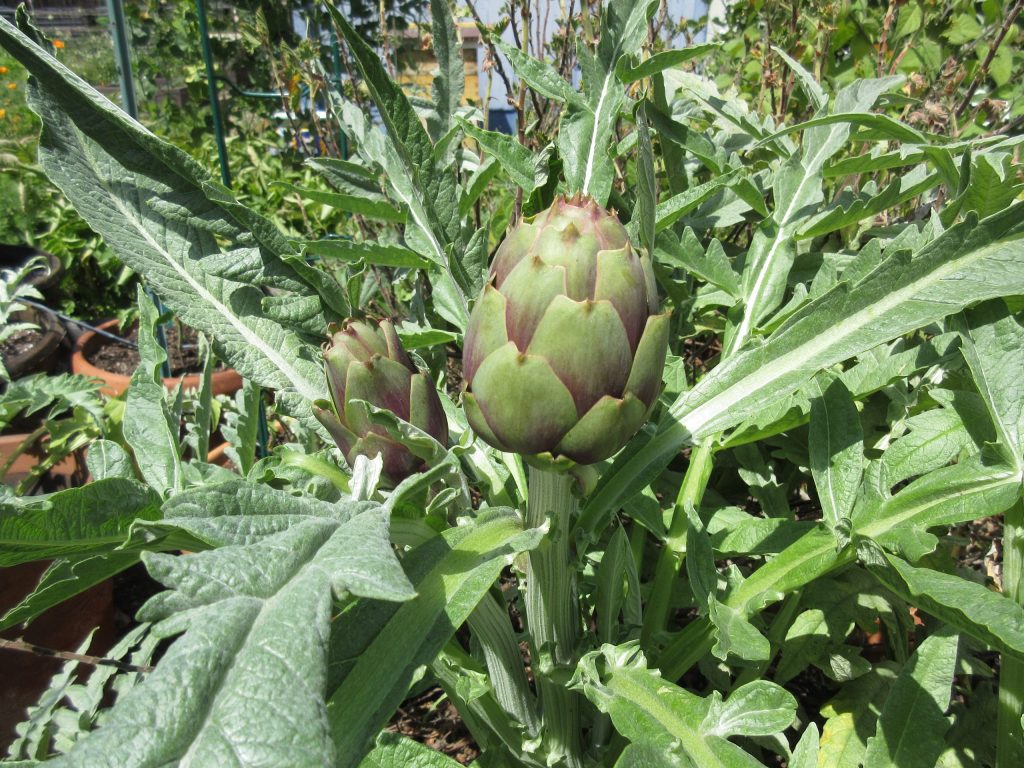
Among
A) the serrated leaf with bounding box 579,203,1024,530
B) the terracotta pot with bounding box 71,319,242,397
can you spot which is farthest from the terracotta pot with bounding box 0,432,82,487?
the serrated leaf with bounding box 579,203,1024,530

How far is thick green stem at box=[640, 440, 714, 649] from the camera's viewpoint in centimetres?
73

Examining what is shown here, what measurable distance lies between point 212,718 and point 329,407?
0.32 meters

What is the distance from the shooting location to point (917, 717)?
0.65 m

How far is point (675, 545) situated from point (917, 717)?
24cm

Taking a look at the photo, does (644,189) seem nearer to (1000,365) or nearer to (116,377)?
(1000,365)

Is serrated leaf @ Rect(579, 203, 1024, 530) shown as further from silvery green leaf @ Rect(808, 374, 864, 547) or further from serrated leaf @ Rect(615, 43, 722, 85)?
serrated leaf @ Rect(615, 43, 722, 85)

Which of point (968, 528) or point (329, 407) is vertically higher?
point (329, 407)

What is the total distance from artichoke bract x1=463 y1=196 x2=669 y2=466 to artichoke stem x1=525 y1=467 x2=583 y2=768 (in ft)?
0.28

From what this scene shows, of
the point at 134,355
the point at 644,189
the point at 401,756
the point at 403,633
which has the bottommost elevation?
the point at 134,355

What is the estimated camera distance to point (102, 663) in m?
0.83

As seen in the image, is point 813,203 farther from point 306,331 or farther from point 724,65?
point 724,65

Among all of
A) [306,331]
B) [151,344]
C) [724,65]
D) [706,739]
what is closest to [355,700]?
[706,739]

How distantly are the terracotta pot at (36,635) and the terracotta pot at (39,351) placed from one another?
0.90 meters

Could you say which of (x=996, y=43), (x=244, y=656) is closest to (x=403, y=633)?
(x=244, y=656)
